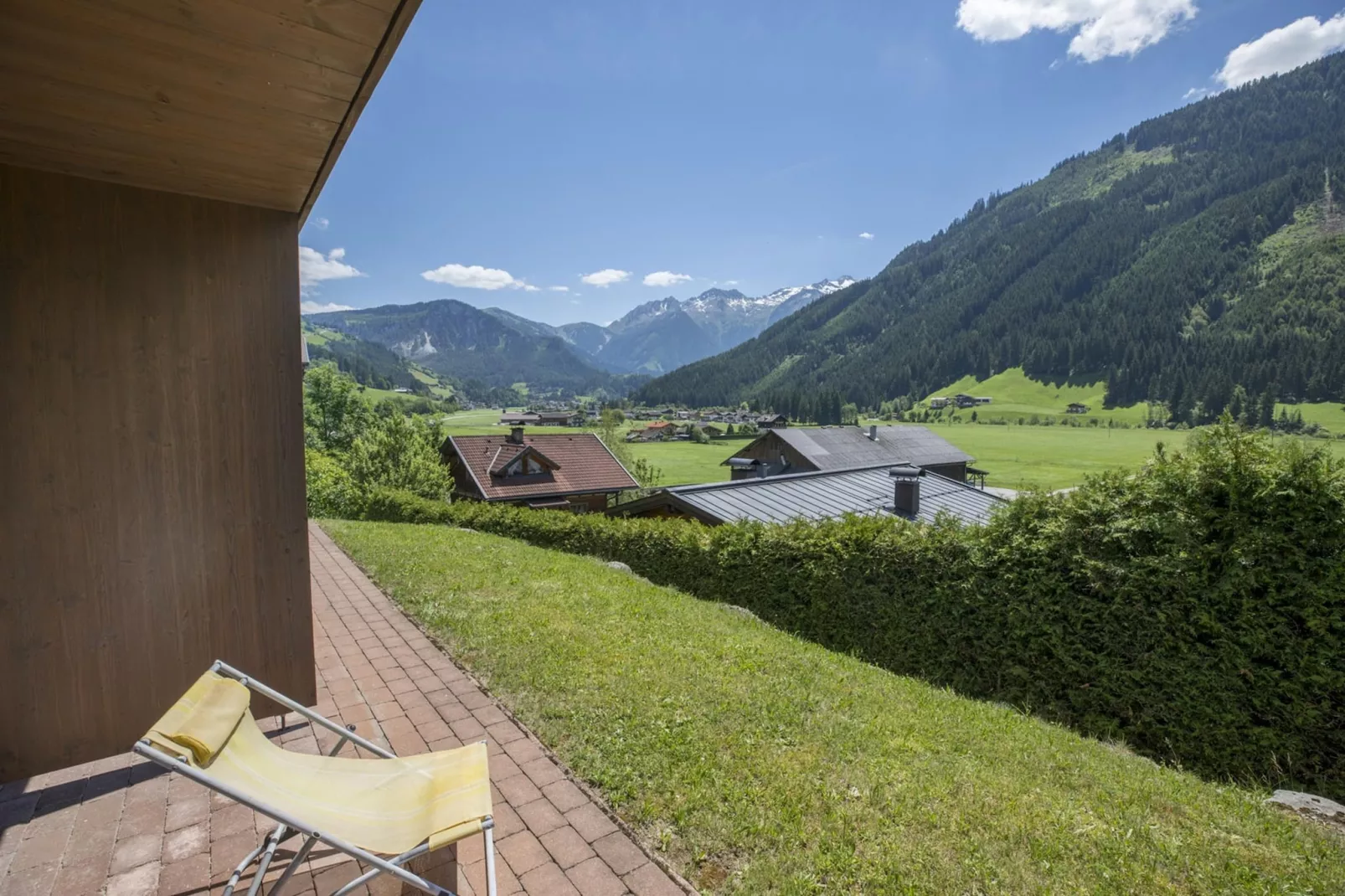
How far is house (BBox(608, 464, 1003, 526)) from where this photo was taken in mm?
12164

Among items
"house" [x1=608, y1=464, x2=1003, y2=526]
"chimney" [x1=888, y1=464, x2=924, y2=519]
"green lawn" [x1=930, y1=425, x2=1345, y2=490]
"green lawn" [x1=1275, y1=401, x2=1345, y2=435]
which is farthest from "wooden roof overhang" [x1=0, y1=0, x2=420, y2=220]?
"green lawn" [x1=1275, y1=401, x2=1345, y2=435]

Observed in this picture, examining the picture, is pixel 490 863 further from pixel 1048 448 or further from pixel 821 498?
pixel 1048 448

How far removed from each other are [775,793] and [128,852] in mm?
2831

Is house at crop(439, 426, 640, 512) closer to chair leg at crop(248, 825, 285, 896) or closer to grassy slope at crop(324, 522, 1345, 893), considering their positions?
grassy slope at crop(324, 522, 1345, 893)

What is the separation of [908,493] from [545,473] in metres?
18.2

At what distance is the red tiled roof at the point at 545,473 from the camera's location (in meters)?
26.0

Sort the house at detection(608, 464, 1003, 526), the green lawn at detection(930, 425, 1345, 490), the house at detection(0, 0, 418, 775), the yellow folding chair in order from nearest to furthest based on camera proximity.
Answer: the yellow folding chair, the house at detection(0, 0, 418, 775), the house at detection(608, 464, 1003, 526), the green lawn at detection(930, 425, 1345, 490)

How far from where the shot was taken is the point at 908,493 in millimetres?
12617

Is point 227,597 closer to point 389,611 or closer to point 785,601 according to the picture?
point 389,611

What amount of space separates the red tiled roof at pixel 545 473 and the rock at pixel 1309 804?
955 inches

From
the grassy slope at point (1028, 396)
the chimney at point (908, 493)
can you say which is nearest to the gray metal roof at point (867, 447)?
the chimney at point (908, 493)

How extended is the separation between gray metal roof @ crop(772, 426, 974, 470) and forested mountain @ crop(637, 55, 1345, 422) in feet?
232

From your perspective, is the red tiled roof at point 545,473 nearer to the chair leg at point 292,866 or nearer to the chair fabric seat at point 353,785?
the chair fabric seat at point 353,785

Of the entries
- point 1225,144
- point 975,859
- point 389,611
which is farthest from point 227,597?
point 1225,144
